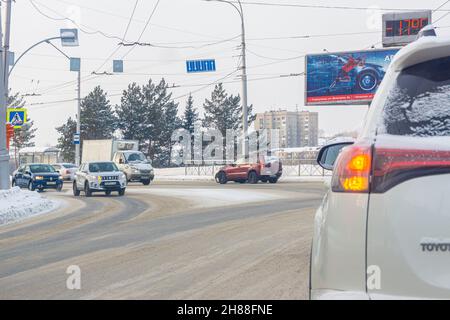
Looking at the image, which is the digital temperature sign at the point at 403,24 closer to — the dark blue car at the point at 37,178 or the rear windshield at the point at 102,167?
the rear windshield at the point at 102,167

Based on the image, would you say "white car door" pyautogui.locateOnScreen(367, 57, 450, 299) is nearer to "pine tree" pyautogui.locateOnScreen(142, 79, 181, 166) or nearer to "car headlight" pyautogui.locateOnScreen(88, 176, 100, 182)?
"car headlight" pyautogui.locateOnScreen(88, 176, 100, 182)

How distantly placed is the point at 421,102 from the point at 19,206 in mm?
16039

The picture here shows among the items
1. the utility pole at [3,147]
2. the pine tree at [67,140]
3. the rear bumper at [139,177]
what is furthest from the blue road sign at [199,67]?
the pine tree at [67,140]

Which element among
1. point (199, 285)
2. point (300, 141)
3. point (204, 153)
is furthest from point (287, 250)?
point (300, 141)

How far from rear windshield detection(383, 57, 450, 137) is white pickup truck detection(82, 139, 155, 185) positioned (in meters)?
37.0

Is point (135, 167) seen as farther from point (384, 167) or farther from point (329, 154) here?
point (384, 167)

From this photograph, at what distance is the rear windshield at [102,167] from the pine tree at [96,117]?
61.4 m

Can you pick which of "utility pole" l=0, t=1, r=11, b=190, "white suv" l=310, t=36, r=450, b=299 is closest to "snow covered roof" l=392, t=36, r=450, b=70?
"white suv" l=310, t=36, r=450, b=299

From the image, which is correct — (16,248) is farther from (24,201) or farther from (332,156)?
(24,201)

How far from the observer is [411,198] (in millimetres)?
2576

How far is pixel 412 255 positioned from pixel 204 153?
80.7 metres

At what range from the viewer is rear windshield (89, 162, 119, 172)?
27.1 m

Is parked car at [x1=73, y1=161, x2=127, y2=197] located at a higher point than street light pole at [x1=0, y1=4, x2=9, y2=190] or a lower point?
lower

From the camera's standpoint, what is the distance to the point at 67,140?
302 feet
